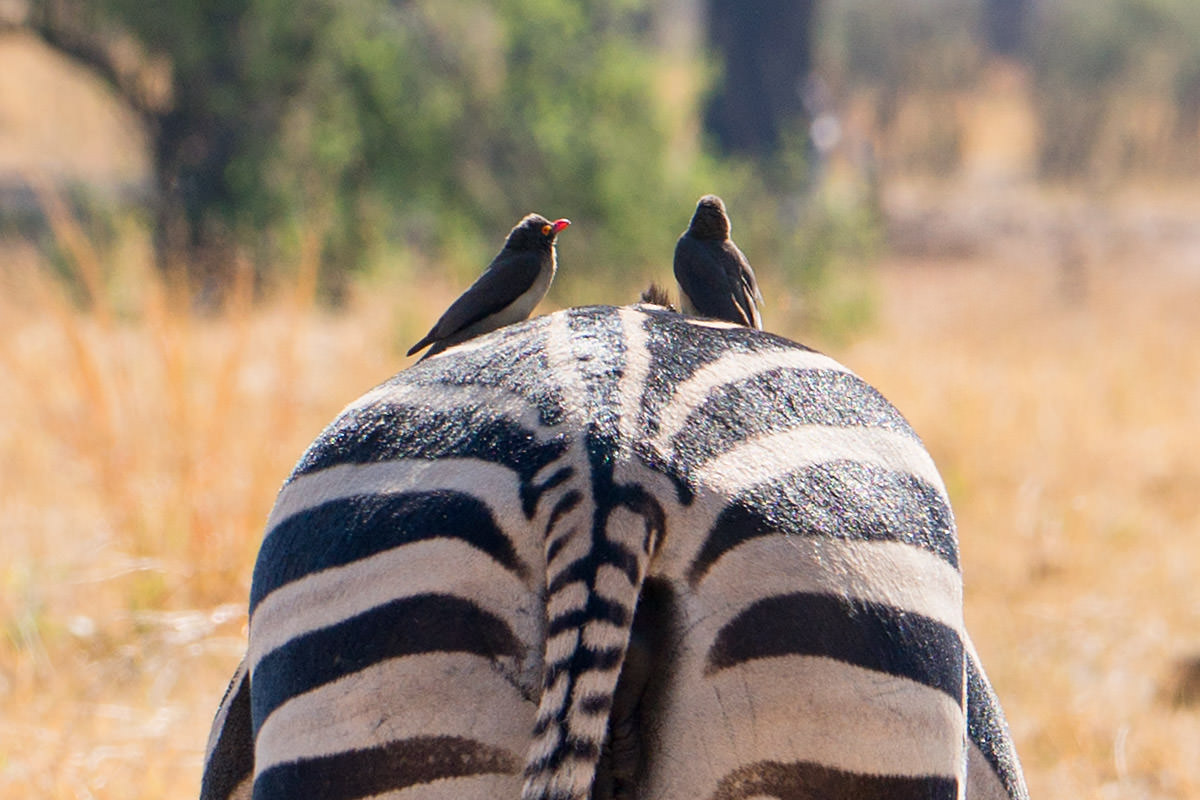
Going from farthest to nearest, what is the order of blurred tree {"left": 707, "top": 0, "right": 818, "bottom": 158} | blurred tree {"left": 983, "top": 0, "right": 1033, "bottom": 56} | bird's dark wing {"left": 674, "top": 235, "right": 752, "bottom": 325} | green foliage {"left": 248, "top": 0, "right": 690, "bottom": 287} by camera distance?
blurred tree {"left": 983, "top": 0, "right": 1033, "bottom": 56}, blurred tree {"left": 707, "top": 0, "right": 818, "bottom": 158}, green foliage {"left": 248, "top": 0, "right": 690, "bottom": 287}, bird's dark wing {"left": 674, "top": 235, "right": 752, "bottom": 325}

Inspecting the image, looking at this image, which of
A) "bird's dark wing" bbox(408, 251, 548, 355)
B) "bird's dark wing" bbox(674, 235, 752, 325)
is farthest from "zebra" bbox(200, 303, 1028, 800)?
"bird's dark wing" bbox(674, 235, 752, 325)

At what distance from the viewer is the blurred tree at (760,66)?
13.9 meters

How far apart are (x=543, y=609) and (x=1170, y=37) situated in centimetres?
2308

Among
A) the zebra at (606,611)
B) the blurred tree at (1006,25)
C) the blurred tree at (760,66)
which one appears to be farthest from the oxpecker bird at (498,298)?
the blurred tree at (1006,25)

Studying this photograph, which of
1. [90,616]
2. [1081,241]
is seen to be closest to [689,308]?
[90,616]

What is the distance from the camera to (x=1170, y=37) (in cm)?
2147

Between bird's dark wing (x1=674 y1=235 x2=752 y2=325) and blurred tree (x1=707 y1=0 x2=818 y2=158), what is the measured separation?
1185cm

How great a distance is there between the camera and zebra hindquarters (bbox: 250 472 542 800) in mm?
1305

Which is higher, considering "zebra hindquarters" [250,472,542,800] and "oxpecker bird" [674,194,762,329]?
"oxpecker bird" [674,194,762,329]

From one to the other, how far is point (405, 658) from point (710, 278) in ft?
3.48

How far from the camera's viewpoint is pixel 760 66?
13.9m

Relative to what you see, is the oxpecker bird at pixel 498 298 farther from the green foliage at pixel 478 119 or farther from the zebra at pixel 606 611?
the green foliage at pixel 478 119

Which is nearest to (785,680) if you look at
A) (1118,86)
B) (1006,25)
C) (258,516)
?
(258,516)

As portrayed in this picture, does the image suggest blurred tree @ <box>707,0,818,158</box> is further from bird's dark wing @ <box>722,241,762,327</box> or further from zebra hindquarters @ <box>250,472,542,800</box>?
zebra hindquarters @ <box>250,472,542,800</box>
